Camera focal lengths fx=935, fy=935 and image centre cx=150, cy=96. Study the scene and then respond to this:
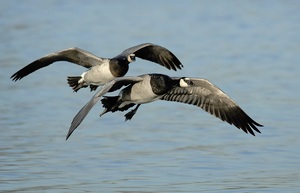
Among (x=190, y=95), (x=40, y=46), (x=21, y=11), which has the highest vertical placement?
(x=21, y=11)

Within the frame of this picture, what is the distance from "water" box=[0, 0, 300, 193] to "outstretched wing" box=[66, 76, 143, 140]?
1.06 meters

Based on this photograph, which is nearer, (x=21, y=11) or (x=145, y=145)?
(x=145, y=145)

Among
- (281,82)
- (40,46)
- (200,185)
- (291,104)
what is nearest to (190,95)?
(200,185)

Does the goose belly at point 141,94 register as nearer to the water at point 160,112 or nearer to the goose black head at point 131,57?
the goose black head at point 131,57

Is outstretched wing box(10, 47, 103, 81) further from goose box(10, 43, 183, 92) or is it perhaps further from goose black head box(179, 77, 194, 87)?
goose black head box(179, 77, 194, 87)

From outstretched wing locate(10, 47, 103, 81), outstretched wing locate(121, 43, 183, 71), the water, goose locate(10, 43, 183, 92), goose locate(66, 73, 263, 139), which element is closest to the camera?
the water

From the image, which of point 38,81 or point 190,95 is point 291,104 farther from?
point 38,81

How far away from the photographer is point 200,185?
11.7 m

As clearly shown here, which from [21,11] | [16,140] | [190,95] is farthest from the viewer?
[21,11]

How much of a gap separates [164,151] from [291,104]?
378cm

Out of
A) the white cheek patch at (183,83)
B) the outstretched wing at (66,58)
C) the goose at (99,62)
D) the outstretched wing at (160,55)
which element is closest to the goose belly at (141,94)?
the white cheek patch at (183,83)

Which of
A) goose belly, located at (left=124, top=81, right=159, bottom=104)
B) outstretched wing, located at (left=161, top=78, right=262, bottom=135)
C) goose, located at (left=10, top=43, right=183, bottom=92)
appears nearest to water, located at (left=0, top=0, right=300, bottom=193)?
outstretched wing, located at (left=161, top=78, right=262, bottom=135)

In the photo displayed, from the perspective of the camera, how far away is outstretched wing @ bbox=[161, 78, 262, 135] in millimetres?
12633

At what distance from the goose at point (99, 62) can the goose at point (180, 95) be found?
34 centimetres
